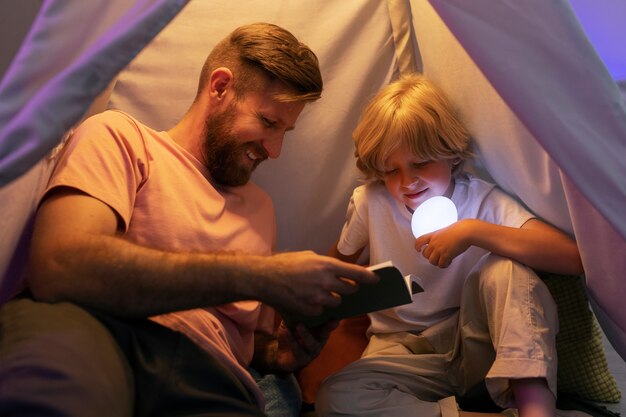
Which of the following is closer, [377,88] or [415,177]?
[415,177]

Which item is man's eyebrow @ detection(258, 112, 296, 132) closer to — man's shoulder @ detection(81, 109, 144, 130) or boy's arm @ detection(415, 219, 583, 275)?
man's shoulder @ detection(81, 109, 144, 130)

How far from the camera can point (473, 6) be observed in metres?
1.16

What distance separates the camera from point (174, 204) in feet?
4.39

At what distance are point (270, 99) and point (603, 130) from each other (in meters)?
0.62

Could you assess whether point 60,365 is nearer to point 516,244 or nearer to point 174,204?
point 174,204

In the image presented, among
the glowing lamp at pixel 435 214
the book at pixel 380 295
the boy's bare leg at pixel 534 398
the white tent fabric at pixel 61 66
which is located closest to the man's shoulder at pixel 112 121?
the white tent fabric at pixel 61 66

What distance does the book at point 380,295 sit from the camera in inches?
42.1

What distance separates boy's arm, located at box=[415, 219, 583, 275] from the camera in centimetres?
137

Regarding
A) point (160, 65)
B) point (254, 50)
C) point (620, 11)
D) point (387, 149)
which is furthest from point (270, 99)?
point (620, 11)

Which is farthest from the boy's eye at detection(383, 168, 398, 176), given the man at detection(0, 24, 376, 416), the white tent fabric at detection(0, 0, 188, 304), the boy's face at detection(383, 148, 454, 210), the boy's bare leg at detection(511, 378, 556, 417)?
the white tent fabric at detection(0, 0, 188, 304)

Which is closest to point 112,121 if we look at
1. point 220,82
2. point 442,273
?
point 220,82

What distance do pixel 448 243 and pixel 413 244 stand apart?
0.65ft

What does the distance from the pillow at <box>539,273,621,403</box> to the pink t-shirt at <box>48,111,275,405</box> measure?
576 mm

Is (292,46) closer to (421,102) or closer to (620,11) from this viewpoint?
(421,102)
